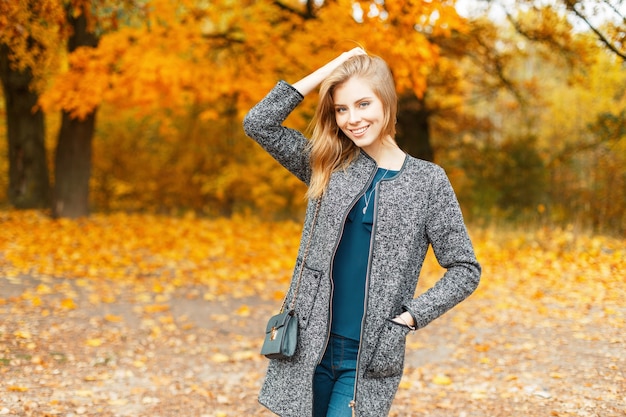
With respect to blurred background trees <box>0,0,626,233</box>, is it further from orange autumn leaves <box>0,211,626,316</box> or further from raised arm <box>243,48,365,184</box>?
raised arm <box>243,48,365,184</box>

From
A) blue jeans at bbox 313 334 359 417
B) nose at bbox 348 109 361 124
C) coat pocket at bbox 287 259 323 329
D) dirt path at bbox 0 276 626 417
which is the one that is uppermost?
nose at bbox 348 109 361 124

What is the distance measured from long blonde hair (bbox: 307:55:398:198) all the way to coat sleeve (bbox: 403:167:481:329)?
349mm

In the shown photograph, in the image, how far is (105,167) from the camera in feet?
48.2

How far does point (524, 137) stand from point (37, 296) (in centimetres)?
1034

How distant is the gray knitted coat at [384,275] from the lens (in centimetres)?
227

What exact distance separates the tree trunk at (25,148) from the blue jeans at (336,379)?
38.0 feet

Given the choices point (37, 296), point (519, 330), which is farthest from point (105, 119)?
point (519, 330)

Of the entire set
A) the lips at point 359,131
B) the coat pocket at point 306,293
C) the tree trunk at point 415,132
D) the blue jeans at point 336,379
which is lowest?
the blue jeans at point 336,379

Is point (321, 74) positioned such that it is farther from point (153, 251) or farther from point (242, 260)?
point (153, 251)

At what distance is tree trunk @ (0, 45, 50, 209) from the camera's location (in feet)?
41.3

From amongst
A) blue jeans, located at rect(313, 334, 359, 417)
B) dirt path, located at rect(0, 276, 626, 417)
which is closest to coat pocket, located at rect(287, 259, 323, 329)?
blue jeans, located at rect(313, 334, 359, 417)

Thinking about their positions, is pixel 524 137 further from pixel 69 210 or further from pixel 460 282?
pixel 460 282

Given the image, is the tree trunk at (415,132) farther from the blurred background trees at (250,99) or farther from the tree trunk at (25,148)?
the tree trunk at (25,148)

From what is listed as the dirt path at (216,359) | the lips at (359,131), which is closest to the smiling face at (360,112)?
the lips at (359,131)
